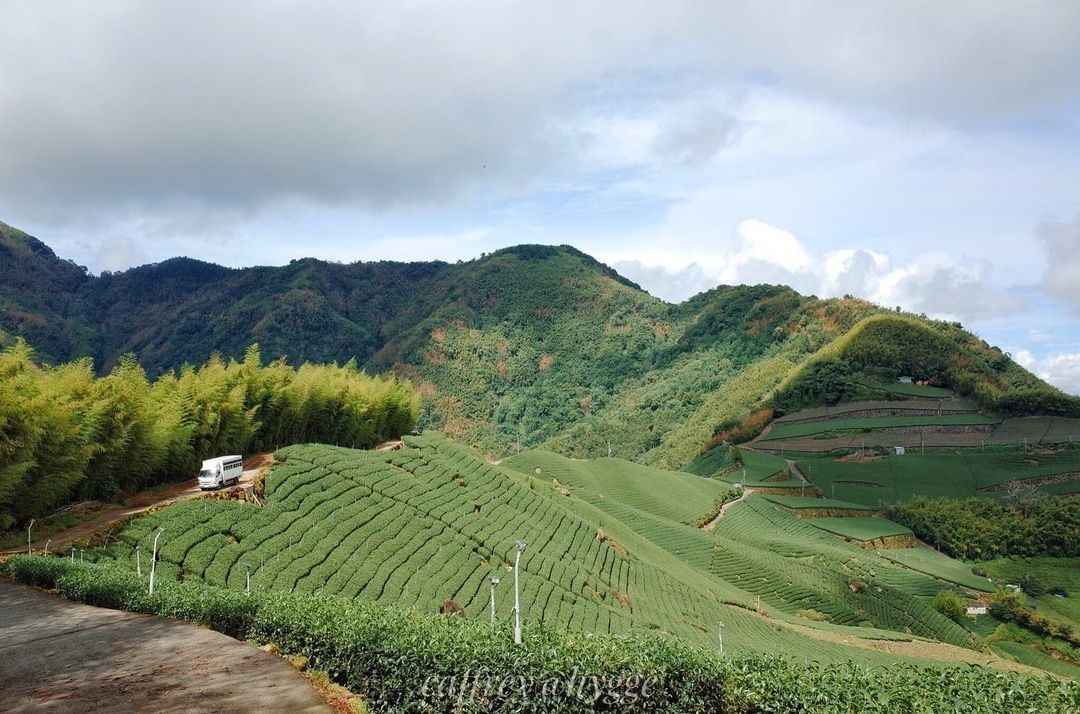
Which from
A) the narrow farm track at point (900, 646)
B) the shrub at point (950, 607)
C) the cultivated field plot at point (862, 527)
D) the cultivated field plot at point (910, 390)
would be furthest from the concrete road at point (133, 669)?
the cultivated field plot at point (910, 390)

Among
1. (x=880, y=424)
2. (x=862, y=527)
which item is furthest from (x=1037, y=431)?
(x=862, y=527)

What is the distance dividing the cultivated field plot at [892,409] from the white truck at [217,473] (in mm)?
90440

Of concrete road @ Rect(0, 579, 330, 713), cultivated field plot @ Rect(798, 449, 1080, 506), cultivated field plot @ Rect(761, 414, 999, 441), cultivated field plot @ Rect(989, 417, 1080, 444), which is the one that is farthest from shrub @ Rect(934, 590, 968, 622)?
concrete road @ Rect(0, 579, 330, 713)

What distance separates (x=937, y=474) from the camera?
84.3 metres

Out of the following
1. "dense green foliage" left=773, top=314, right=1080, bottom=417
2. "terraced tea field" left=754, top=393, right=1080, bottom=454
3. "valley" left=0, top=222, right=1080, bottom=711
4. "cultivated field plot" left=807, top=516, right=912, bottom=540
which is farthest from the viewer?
"dense green foliage" left=773, top=314, right=1080, bottom=417

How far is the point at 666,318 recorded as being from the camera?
170125mm

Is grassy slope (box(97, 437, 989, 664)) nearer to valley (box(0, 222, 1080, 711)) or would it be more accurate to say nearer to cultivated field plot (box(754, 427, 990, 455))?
valley (box(0, 222, 1080, 711))

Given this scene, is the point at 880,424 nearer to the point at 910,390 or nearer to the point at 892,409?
the point at 892,409

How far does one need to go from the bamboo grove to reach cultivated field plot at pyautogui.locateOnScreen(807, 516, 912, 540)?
184 ft

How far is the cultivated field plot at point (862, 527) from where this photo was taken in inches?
2783

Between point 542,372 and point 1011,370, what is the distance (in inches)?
3585

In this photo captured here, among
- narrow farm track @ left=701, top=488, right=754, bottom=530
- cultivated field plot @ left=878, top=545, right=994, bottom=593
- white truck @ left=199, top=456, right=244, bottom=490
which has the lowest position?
cultivated field plot @ left=878, top=545, right=994, bottom=593

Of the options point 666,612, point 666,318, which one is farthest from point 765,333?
point 666,612

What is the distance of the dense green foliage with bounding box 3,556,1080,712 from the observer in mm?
10109
